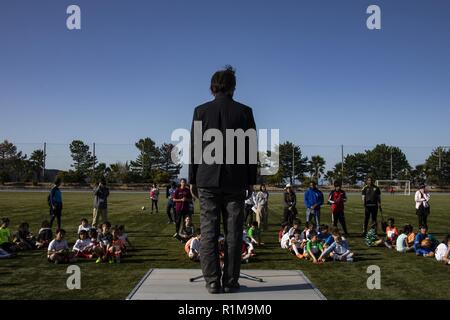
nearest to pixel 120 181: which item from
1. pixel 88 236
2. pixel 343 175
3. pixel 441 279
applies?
pixel 343 175

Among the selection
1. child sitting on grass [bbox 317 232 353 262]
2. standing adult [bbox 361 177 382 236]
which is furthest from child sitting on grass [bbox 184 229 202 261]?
standing adult [bbox 361 177 382 236]

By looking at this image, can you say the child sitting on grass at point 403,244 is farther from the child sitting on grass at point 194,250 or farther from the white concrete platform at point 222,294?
the white concrete platform at point 222,294

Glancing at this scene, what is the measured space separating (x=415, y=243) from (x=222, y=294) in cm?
823

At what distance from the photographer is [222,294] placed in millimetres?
5609

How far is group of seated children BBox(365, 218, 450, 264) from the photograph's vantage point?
10570mm

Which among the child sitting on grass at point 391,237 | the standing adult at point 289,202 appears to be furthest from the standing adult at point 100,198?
the child sitting on grass at point 391,237

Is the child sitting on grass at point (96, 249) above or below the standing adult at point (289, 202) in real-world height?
below

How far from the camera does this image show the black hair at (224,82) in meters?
5.80

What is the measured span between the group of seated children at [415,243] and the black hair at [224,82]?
7.40 metres

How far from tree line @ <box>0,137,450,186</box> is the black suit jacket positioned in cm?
7273

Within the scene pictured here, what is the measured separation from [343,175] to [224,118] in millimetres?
83983

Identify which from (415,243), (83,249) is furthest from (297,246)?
(83,249)

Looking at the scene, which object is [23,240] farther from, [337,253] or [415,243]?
[415,243]

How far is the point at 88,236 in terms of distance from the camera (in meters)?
11.2
